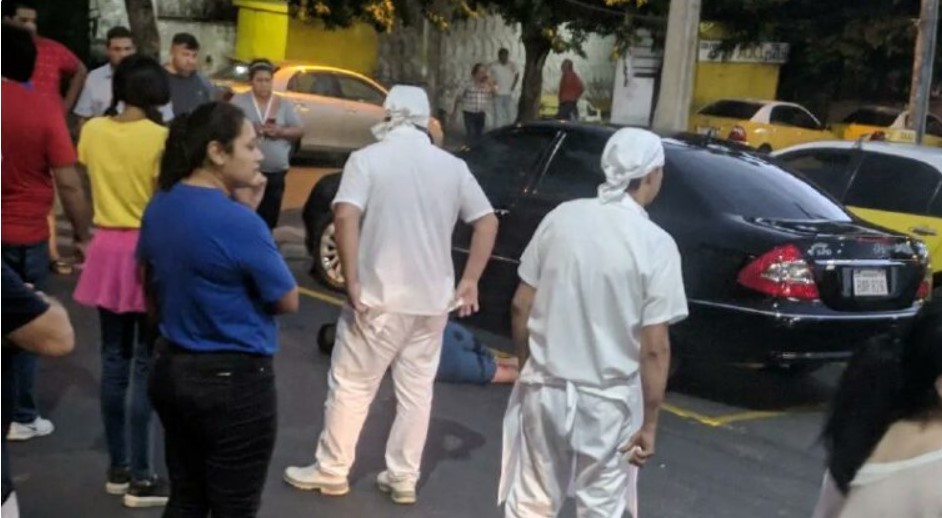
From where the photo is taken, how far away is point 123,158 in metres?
5.58

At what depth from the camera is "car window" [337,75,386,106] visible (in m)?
21.8

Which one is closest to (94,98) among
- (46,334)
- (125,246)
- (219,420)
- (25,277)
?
(25,277)

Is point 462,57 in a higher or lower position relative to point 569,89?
higher

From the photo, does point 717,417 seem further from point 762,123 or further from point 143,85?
point 762,123

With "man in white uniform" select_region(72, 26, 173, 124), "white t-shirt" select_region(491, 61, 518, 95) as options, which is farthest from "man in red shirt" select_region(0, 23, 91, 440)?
"white t-shirt" select_region(491, 61, 518, 95)

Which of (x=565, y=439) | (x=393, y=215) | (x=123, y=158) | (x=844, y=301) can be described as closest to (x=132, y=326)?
(x=123, y=158)

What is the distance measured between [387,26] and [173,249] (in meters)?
22.6

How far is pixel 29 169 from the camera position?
584 centimetres

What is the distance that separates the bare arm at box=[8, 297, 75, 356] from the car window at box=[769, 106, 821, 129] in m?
22.6

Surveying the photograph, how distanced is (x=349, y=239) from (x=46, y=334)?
2467 mm

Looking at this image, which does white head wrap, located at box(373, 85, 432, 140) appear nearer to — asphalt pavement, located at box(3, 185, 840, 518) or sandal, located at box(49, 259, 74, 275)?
asphalt pavement, located at box(3, 185, 840, 518)

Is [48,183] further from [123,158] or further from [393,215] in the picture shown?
[393,215]

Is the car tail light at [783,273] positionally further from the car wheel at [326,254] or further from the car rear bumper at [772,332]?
the car wheel at [326,254]

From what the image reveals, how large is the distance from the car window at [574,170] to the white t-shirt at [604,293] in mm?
4066
